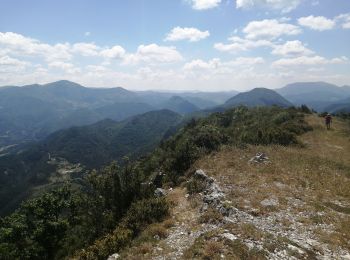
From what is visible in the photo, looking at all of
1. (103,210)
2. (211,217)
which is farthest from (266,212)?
(103,210)

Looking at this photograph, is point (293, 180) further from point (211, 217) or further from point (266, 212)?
point (211, 217)

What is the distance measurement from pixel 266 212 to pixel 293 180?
703 cm

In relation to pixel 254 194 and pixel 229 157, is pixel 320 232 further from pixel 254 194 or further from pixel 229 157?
pixel 229 157

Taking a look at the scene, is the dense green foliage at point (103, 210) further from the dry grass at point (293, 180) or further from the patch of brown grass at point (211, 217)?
the dry grass at point (293, 180)

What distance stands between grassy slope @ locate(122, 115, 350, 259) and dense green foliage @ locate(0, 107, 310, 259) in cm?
153

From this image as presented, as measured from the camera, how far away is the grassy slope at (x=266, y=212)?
13875 millimetres

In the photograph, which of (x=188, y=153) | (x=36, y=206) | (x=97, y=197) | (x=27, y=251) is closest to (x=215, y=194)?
(x=97, y=197)

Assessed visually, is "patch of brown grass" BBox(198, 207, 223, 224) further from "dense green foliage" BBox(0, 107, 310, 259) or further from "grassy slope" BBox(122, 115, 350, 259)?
"dense green foliage" BBox(0, 107, 310, 259)

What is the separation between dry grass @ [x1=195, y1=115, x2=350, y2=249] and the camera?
18.3 metres

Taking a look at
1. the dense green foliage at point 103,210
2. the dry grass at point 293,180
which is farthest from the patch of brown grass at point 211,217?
the dense green foliage at point 103,210

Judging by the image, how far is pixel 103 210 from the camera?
71.4ft

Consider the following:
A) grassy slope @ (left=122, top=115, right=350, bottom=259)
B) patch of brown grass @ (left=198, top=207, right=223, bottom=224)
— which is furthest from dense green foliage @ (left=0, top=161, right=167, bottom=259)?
patch of brown grass @ (left=198, top=207, right=223, bottom=224)

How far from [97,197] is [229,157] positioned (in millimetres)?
12830

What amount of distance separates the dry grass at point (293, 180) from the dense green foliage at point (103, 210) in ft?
9.76
